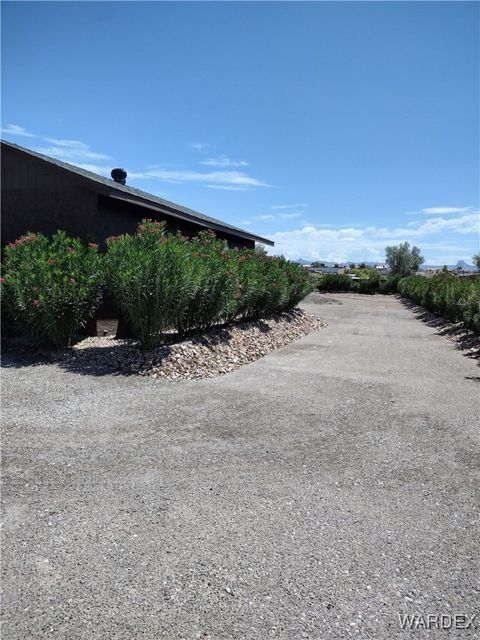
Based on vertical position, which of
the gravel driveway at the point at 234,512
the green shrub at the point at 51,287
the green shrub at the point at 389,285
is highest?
the green shrub at the point at 389,285

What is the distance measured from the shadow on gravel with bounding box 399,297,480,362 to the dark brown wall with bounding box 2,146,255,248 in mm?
8424

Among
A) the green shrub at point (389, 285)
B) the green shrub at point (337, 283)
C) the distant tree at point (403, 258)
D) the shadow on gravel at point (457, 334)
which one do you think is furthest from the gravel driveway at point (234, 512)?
the distant tree at point (403, 258)

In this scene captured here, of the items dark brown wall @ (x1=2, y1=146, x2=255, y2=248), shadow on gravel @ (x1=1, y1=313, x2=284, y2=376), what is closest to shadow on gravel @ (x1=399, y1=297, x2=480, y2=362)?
shadow on gravel @ (x1=1, y1=313, x2=284, y2=376)

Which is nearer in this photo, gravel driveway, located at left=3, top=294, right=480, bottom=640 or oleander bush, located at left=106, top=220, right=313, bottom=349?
gravel driveway, located at left=3, top=294, right=480, bottom=640

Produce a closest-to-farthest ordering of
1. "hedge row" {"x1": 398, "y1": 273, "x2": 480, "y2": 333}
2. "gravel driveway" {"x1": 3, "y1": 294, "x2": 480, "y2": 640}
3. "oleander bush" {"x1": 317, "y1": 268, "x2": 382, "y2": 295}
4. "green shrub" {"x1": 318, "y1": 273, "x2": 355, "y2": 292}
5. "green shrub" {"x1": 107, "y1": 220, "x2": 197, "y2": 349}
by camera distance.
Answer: "gravel driveway" {"x1": 3, "y1": 294, "x2": 480, "y2": 640} < "green shrub" {"x1": 107, "y1": 220, "x2": 197, "y2": 349} < "hedge row" {"x1": 398, "y1": 273, "x2": 480, "y2": 333} < "oleander bush" {"x1": 317, "y1": 268, "x2": 382, "y2": 295} < "green shrub" {"x1": 318, "y1": 273, "x2": 355, "y2": 292}

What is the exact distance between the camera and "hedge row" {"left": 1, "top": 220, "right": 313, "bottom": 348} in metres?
7.27

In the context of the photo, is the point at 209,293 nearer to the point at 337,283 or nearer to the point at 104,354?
the point at 104,354

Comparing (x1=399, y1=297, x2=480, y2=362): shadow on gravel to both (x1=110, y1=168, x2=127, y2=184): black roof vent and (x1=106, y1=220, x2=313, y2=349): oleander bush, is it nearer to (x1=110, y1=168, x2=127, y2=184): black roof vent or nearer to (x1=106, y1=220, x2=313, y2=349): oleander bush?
(x1=106, y1=220, x2=313, y2=349): oleander bush

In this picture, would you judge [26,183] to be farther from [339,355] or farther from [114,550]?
[114,550]

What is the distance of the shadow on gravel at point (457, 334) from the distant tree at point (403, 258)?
161ft

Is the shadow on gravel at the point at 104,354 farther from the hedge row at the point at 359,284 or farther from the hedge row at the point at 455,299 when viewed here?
the hedge row at the point at 359,284

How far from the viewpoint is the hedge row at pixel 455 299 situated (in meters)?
11.2

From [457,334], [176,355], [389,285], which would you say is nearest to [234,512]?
[176,355]

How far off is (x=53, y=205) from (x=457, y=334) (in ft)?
36.6
